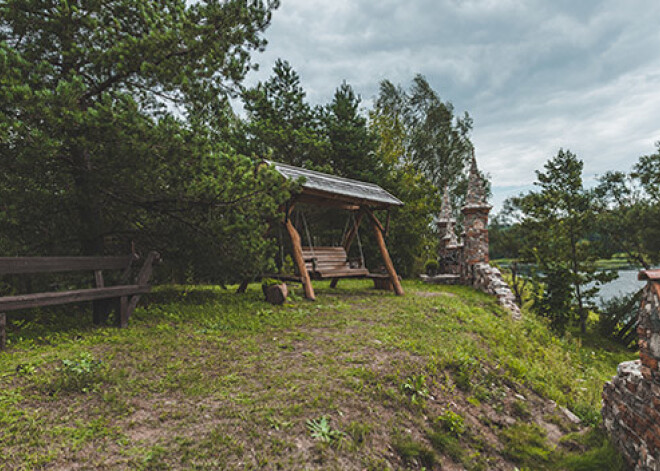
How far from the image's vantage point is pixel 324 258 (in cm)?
991

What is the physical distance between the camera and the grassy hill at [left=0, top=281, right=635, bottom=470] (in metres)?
2.49

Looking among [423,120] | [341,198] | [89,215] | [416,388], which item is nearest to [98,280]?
[89,215]

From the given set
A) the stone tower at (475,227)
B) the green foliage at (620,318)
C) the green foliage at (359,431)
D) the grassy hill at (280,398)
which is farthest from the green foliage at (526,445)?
the green foliage at (620,318)

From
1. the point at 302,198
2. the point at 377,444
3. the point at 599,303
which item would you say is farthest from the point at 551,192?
the point at 377,444

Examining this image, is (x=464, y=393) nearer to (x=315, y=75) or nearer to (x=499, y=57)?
(x=499, y=57)

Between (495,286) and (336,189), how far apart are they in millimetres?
6777

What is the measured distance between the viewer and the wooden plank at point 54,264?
4.21 metres

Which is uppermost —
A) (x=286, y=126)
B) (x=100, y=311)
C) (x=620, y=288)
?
(x=286, y=126)

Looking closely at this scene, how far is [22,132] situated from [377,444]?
17.1 feet

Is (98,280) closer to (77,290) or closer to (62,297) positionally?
(77,290)

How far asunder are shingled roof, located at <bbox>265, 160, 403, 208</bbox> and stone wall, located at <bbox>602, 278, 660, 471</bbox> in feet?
19.4

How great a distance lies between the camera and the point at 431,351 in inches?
193

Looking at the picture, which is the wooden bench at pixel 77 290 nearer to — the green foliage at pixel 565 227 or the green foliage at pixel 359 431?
the green foliage at pixel 359 431

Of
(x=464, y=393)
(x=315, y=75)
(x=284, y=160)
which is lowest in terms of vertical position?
(x=464, y=393)
